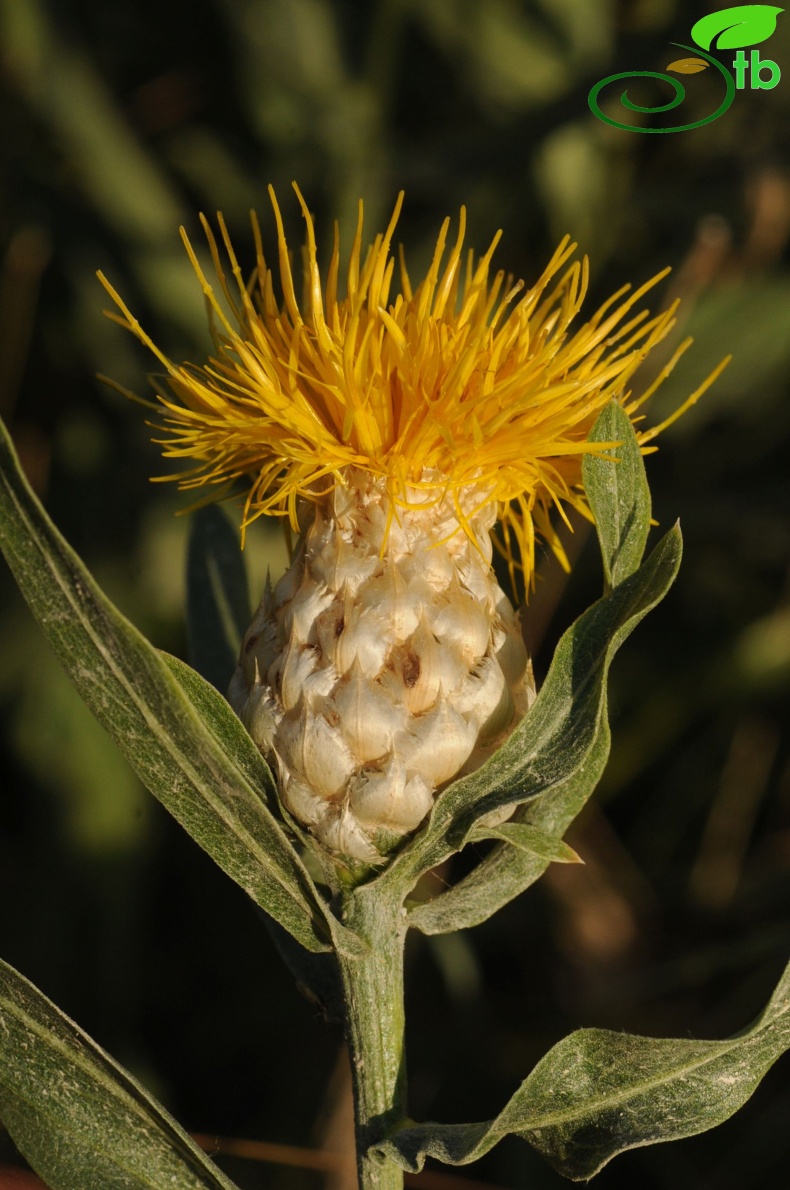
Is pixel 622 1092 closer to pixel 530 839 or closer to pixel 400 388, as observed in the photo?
pixel 530 839

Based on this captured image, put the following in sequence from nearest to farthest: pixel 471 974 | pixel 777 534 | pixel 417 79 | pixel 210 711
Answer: pixel 210 711, pixel 471 974, pixel 777 534, pixel 417 79

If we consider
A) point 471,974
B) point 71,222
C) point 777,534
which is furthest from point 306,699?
point 71,222

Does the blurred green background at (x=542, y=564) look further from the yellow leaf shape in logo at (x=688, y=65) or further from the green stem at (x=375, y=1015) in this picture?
the green stem at (x=375, y=1015)

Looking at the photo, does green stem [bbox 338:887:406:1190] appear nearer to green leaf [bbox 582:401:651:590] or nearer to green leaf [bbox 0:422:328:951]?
green leaf [bbox 0:422:328:951]

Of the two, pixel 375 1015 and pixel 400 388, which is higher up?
pixel 400 388

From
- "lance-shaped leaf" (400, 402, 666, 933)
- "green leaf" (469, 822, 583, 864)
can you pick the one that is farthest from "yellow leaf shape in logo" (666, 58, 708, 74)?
"green leaf" (469, 822, 583, 864)

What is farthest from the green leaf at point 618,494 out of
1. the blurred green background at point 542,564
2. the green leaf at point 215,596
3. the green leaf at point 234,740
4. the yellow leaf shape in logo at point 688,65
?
the yellow leaf shape in logo at point 688,65

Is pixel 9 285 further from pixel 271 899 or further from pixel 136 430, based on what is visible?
pixel 271 899

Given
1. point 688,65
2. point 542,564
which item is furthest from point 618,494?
point 688,65
